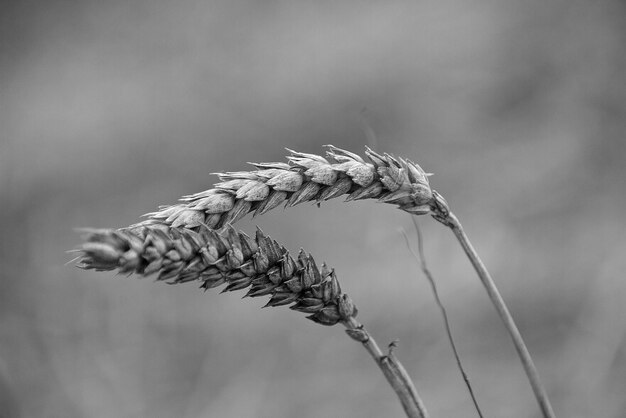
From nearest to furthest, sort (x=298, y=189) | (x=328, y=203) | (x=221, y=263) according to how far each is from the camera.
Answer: (x=221, y=263) → (x=298, y=189) → (x=328, y=203)

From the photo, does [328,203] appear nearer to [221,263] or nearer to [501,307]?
[501,307]

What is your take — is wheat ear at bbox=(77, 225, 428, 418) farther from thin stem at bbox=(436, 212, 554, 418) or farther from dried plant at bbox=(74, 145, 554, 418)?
thin stem at bbox=(436, 212, 554, 418)

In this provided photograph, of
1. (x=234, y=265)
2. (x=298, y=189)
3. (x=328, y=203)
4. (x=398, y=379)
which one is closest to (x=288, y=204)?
(x=298, y=189)

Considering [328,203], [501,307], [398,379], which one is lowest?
[398,379]

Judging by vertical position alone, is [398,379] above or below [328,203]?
below

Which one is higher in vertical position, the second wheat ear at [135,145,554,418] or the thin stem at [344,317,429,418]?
the second wheat ear at [135,145,554,418]

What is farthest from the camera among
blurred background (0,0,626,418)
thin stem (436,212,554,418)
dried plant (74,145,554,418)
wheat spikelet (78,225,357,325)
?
blurred background (0,0,626,418)

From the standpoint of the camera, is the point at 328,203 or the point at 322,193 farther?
the point at 328,203

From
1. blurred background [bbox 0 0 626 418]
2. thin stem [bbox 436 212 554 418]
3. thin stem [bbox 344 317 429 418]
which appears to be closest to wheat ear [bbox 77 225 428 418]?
thin stem [bbox 344 317 429 418]
